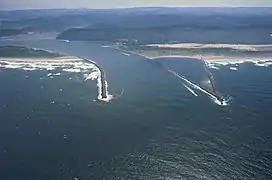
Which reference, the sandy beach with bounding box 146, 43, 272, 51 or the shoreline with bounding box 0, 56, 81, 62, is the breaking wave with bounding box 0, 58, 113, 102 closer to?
the shoreline with bounding box 0, 56, 81, 62

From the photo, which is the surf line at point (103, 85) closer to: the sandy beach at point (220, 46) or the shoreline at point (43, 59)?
the shoreline at point (43, 59)

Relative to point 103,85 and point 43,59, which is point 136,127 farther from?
point 43,59

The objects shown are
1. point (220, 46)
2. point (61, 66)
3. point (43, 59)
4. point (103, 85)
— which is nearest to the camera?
point (103, 85)

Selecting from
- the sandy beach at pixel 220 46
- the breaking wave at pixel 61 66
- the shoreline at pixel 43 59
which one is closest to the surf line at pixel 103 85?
the breaking wave at pixel 61 66

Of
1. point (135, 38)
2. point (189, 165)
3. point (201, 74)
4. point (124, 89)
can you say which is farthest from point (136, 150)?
point (135, 38)

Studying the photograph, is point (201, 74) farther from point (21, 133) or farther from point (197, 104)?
point (21, 133)

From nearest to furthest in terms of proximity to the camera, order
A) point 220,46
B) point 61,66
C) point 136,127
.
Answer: point 136,127 → point 61,66 → point 220,46

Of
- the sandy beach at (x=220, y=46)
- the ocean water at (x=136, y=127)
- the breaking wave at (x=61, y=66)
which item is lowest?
the ocean water at (x=136, y=127)

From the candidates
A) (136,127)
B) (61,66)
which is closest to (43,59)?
(61,66)
